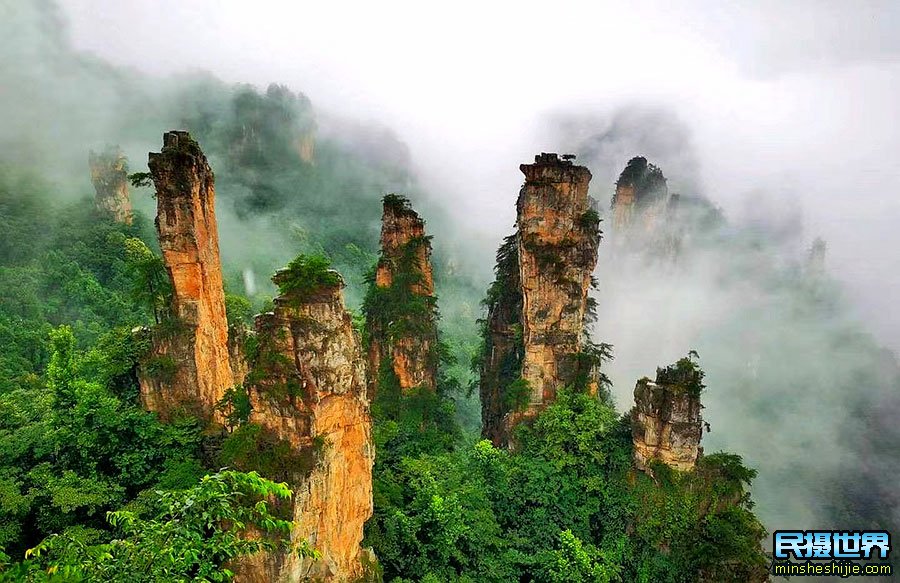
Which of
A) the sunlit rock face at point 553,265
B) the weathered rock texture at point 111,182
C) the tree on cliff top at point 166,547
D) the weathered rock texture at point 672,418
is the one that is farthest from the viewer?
the weathered rock texture at point 111,182


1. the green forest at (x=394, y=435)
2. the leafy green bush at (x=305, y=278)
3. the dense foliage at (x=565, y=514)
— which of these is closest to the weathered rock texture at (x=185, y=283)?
the green forest at (x=394, y=435)

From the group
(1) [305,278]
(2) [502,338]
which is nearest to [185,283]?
(1) [305,278]

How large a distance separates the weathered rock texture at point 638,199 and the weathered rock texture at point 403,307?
40.1 meters

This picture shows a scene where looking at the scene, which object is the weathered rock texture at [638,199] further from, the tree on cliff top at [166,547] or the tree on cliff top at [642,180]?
the tree on cliff top at [166,547]

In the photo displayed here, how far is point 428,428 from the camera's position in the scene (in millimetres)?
28375

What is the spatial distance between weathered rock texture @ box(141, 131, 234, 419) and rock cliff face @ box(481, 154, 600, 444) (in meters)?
15.6

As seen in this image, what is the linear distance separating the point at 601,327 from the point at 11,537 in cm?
5767

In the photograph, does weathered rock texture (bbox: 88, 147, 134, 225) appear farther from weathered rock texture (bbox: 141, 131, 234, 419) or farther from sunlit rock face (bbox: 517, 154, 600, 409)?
sunlit rock face (bbox: 517, 154, 600, 409)

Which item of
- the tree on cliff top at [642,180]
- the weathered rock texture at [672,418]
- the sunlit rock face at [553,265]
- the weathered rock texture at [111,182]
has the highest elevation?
the tree on cliff top at [642,180]

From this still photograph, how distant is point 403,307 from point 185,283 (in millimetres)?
12051

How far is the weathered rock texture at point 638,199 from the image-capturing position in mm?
63250

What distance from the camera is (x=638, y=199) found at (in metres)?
63.8

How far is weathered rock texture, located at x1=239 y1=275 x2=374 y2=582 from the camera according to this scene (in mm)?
15547

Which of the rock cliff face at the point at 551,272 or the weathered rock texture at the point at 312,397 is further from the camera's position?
the rock cliff face at the point at 551,272
